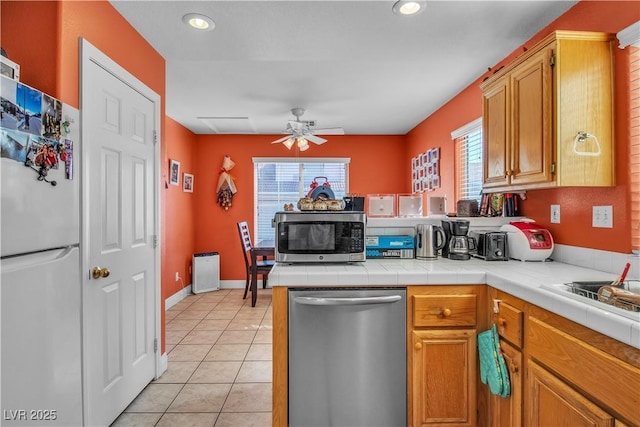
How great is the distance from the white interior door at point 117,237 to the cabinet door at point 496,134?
232 centimetres

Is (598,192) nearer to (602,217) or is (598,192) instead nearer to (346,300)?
(602,217)

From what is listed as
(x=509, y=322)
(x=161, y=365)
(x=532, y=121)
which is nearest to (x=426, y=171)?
(x=532, y=121)

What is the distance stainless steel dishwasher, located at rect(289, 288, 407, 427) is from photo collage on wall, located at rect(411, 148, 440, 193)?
2793 mm

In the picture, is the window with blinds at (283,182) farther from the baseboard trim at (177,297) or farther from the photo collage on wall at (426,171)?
the baseboard trim at (177,297)

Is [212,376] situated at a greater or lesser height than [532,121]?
lesser

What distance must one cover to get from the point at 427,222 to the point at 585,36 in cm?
128

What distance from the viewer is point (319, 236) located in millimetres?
1916

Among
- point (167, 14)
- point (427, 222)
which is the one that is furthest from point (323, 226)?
point (167, 14)

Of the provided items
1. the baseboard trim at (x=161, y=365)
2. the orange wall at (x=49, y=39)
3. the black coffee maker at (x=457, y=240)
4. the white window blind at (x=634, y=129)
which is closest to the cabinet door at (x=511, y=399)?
the black coffee maker at (x=457, y=240)

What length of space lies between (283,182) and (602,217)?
427cm

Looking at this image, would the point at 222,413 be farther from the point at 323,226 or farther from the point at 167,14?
the point at 167,14

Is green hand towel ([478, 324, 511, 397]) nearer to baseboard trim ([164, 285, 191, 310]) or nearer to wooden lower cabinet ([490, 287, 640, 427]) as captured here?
wooden lower cabinet ([490, 287, 640, 427])

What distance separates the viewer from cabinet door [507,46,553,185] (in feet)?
5.59

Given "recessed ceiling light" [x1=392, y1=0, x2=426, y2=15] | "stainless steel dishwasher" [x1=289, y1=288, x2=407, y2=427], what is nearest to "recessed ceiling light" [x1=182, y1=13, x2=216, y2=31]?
"recessed ceiling light" [x1=392, y1=0, x2=426, y2=15]
